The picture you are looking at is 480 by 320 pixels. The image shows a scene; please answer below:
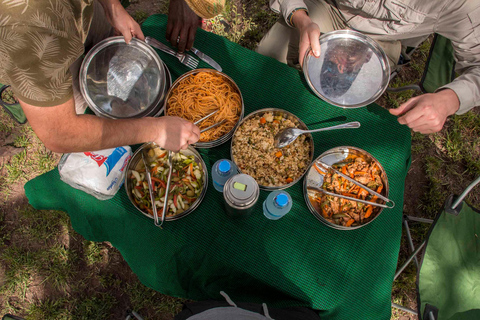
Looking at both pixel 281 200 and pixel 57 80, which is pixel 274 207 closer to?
pixel 281 200

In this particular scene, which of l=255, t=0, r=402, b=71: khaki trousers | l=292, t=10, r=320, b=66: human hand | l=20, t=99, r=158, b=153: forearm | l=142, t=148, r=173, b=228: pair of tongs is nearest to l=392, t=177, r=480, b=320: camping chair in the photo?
l=255, t=0, r=402, b=71: khaki trousers

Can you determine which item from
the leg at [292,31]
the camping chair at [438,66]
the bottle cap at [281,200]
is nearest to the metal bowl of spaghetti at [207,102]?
the bottle cap at [281,200]

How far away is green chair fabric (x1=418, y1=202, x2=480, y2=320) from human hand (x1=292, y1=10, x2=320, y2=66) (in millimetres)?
1653

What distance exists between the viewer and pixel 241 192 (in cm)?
138

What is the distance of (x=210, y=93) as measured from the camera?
1.75 meters

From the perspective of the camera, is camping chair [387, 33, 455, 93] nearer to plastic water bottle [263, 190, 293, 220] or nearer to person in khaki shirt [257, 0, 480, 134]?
person in khaki shirt [257, 0, 480, 134]

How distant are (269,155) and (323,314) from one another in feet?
3.49

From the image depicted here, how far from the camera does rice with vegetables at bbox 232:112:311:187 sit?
1.67 m

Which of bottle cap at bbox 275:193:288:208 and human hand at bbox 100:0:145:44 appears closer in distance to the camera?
bottle cap at bbox 275:193:288:208

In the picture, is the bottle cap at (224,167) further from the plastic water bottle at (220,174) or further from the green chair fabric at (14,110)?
the green chair fabric at (14,110)

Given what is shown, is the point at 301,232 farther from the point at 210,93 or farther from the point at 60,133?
the point at 60,133

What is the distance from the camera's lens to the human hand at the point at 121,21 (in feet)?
5.89

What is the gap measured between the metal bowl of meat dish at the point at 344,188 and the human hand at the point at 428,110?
1.34ft

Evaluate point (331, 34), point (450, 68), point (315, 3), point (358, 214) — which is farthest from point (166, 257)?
point (450, 68)
